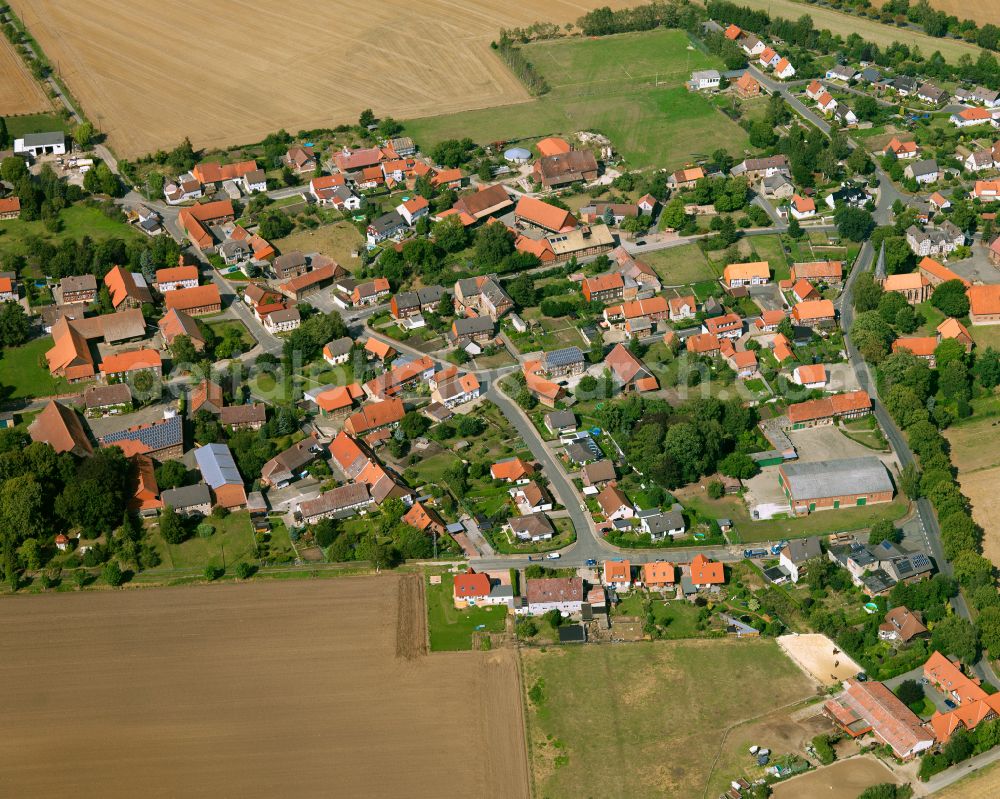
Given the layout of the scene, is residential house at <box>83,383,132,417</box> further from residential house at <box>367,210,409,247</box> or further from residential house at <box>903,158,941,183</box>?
residential house at <box>903,158,941,183</box>

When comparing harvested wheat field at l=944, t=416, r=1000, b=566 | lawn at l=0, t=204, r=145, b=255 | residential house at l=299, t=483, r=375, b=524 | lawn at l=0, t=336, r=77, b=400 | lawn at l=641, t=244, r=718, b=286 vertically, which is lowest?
lawn at l=0, t=336, r=77, b=400

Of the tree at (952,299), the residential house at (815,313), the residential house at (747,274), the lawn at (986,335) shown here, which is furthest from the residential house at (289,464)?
the lawn at (986,335)

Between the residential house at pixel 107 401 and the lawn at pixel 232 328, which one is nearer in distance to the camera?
the residential house at pixel 107 401

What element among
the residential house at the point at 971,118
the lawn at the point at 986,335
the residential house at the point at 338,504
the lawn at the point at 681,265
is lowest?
the residential house at the point at 338,504

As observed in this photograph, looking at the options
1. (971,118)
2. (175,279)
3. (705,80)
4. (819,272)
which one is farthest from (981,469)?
(705,80)

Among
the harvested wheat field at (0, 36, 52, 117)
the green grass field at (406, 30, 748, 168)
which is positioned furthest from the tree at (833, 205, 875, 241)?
the harvested wheat field at (0, 36, 52, 117)

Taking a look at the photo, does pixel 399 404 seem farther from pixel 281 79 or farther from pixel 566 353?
pixel 281 79

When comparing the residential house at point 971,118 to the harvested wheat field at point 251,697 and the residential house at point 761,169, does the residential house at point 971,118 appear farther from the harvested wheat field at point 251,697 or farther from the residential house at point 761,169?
the harvested wheat field at point 251,697
